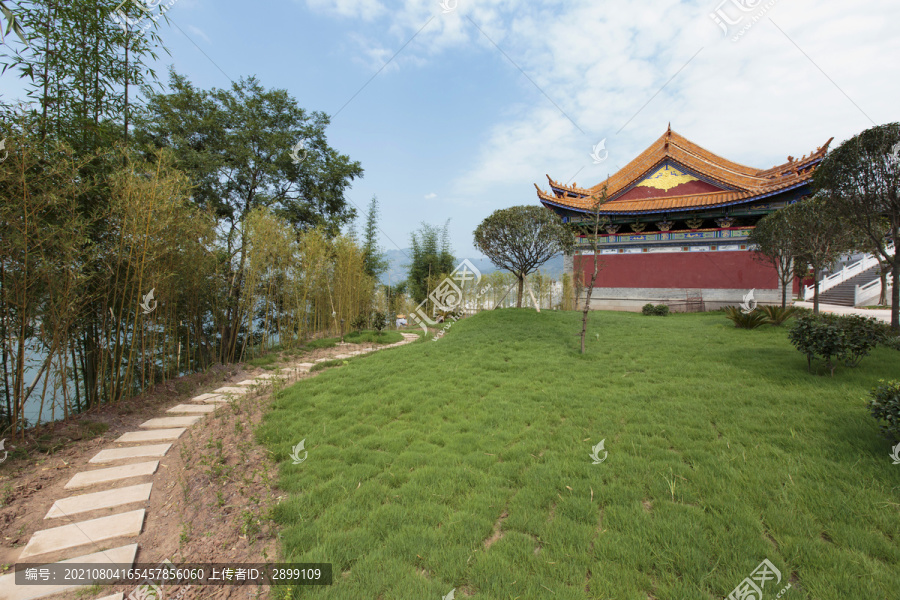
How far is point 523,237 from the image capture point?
8461 mm

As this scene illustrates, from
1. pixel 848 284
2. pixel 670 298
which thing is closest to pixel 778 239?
pixel 670 298

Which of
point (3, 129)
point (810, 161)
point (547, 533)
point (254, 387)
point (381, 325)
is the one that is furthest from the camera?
point (810, 161)

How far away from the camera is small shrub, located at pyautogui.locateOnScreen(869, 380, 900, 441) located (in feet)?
Result: 7.21

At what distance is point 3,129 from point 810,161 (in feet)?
56.1

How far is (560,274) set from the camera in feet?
47.2

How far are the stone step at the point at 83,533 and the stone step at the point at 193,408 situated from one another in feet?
6.09

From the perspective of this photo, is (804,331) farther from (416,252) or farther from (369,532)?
(416,252)

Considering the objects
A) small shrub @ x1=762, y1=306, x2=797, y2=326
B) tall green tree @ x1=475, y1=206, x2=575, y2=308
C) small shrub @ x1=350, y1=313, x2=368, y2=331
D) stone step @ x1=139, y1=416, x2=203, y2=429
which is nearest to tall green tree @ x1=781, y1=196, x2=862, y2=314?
small shrub @ x1=762, y1=306, x2=797, y2=326

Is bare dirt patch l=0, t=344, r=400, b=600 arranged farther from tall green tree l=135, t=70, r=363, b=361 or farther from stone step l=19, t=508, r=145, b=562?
tall green tree l=135, t=70, r=363, b=361

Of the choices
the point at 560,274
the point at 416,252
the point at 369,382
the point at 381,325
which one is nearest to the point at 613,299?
the point at 560,274

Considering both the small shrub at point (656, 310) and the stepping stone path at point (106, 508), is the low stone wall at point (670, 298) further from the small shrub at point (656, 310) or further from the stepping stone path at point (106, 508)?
the stepping stone path at point (106, 508)

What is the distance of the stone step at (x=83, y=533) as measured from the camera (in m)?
1.87

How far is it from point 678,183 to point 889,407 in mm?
13113

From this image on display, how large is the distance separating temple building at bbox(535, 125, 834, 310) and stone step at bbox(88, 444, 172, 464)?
11.2m
